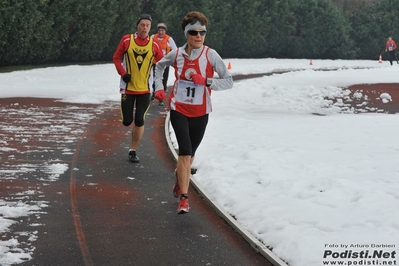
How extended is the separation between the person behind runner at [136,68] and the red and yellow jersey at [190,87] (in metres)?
2.82

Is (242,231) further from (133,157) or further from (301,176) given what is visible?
(133,157)

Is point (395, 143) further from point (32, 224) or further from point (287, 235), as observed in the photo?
point (32, 224)

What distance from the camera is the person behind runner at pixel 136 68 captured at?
11055mm

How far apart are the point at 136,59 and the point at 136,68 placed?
0.13 m

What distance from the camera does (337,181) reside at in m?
9.38

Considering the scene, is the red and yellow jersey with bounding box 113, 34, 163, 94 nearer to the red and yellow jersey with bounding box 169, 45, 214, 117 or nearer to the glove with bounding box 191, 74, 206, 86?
the red and yellow jersey with bounding box 169, 45, 214, 117

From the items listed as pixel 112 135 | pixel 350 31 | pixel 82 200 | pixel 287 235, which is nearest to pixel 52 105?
pixel 112 135

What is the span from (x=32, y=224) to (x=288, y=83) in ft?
68.7

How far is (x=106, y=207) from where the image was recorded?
8.40m

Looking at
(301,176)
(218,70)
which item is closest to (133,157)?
(301,176)

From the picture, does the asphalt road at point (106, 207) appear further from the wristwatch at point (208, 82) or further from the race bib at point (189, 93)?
the wristwatch at point (208, 82)

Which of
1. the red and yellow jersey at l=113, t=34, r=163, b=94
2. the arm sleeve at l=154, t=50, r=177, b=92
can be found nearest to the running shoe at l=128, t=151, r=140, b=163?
the red and yellow jersey at l=113, t=34, r=163, b=94

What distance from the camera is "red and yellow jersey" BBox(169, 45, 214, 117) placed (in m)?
8.20

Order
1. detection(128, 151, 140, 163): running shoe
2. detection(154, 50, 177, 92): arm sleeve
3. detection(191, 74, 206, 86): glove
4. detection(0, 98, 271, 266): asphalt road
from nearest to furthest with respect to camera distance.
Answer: detection(0, 98, 271, 266): asphalt road, detection(191, 74, 206, 86): glove, detection(154, 50, 177, 92): arm sleeve, detection(128, 151, 140, 163): running shoe
